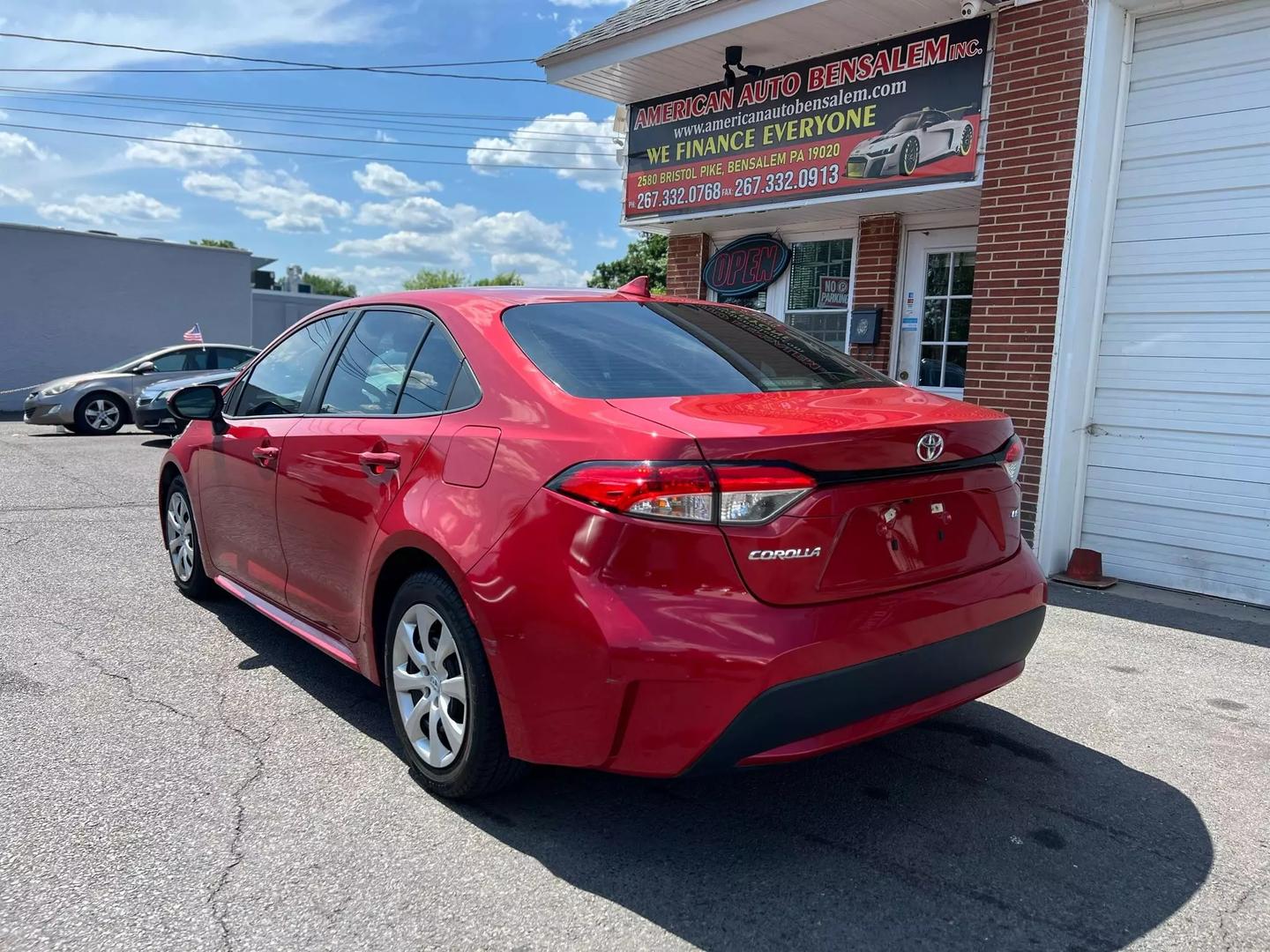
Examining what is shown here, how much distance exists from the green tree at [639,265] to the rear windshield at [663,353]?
27.9m

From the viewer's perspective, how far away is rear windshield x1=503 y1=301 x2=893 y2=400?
2.90 metres

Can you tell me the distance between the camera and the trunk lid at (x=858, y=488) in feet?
7.95

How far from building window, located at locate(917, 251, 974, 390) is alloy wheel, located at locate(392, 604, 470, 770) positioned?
19.9 feet

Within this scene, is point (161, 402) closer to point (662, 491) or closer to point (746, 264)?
point (746, 264)

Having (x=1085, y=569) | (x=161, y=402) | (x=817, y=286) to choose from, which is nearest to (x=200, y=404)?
(x=1085, y=569)

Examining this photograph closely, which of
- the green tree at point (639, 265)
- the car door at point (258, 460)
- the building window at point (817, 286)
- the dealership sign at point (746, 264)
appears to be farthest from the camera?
the green tree at point (639, 265)

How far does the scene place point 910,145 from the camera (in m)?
7.31

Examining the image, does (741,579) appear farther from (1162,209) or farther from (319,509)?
(1162,209)

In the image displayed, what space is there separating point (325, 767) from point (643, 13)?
25.0 ft

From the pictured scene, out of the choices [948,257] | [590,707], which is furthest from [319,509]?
[948,257]

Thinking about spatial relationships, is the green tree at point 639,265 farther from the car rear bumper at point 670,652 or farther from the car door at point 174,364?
the car rear bumper at point 670,652

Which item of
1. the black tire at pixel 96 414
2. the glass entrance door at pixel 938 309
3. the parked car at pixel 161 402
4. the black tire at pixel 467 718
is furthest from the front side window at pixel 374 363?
the black tire at pixel 96 414

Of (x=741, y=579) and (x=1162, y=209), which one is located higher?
(x=1162, y=209)

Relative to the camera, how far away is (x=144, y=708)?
12.2 ft
